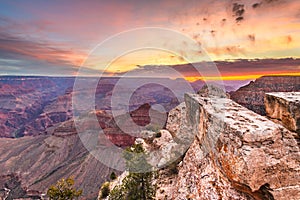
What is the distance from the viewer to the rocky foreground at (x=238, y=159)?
13.0m

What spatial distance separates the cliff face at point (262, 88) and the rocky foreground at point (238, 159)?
209ft

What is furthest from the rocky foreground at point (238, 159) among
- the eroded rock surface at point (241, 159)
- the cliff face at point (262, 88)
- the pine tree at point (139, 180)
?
the cliff face at point (262, 88)

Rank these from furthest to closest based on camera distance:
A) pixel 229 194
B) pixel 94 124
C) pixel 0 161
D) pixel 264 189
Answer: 1. pixel 94 124
2. pixel 0 161
3. pixel 229 194
4. pixel 264 189

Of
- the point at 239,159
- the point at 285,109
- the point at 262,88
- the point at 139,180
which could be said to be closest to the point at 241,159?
the point at 239,159

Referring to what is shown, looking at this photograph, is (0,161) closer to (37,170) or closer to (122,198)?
(37,170)

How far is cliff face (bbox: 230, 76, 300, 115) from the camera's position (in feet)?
259

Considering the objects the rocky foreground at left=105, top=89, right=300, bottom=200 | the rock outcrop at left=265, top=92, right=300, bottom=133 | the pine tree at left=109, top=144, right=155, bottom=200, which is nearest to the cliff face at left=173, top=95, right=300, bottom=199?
the rocky foreground at left=105, top=89, right=300, bottom=200

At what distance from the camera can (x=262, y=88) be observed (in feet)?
290

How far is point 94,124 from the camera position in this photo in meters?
132

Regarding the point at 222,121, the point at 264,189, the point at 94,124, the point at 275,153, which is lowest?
the point at 94,124

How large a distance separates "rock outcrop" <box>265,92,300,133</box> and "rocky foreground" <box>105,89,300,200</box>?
19.9 inches

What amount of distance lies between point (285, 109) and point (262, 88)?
8139 cm

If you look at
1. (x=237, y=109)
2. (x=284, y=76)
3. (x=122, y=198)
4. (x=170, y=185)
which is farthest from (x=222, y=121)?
(x=284, y=76)

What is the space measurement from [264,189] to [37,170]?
11005 centimetres
